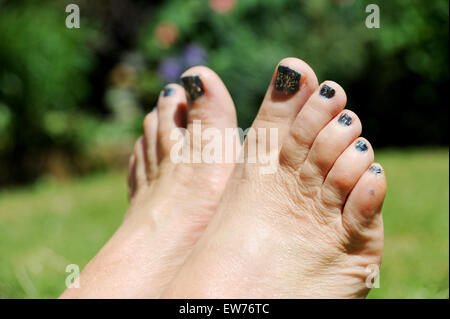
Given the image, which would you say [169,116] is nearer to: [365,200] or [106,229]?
[365,200]

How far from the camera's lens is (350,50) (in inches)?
218

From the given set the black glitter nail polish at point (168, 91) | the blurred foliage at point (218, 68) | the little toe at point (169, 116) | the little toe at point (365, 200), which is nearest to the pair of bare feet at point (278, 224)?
the little toe at point (365, 200)

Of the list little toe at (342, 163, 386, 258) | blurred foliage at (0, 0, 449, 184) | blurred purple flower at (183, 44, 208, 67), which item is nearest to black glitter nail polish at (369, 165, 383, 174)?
little toe at (342, 163, 386, 258)

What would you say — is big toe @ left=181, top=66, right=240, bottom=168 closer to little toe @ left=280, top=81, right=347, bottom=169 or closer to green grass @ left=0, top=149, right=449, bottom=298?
little toe @ left=280, top=81, right=347, bottom=169

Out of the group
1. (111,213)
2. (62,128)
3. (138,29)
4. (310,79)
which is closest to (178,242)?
(310,79)

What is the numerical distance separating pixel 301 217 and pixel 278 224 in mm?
65

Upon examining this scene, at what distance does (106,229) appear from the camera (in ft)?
9.28

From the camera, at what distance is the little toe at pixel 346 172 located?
4.33 ft

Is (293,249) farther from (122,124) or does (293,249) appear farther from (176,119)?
(122,124)

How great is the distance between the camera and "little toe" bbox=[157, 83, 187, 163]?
1.79 meters

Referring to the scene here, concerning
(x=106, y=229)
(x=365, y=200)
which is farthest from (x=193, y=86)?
(x=106, y=229)

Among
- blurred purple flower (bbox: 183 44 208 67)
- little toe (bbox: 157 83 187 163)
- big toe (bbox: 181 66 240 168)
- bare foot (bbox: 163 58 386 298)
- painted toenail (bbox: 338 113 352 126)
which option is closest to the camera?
bare foot (bbox: 163 58 386 298)

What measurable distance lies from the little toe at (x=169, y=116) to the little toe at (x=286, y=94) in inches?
16.3

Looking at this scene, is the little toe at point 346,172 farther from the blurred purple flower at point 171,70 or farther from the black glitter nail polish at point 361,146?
the blurred purple flower at point 171,70
